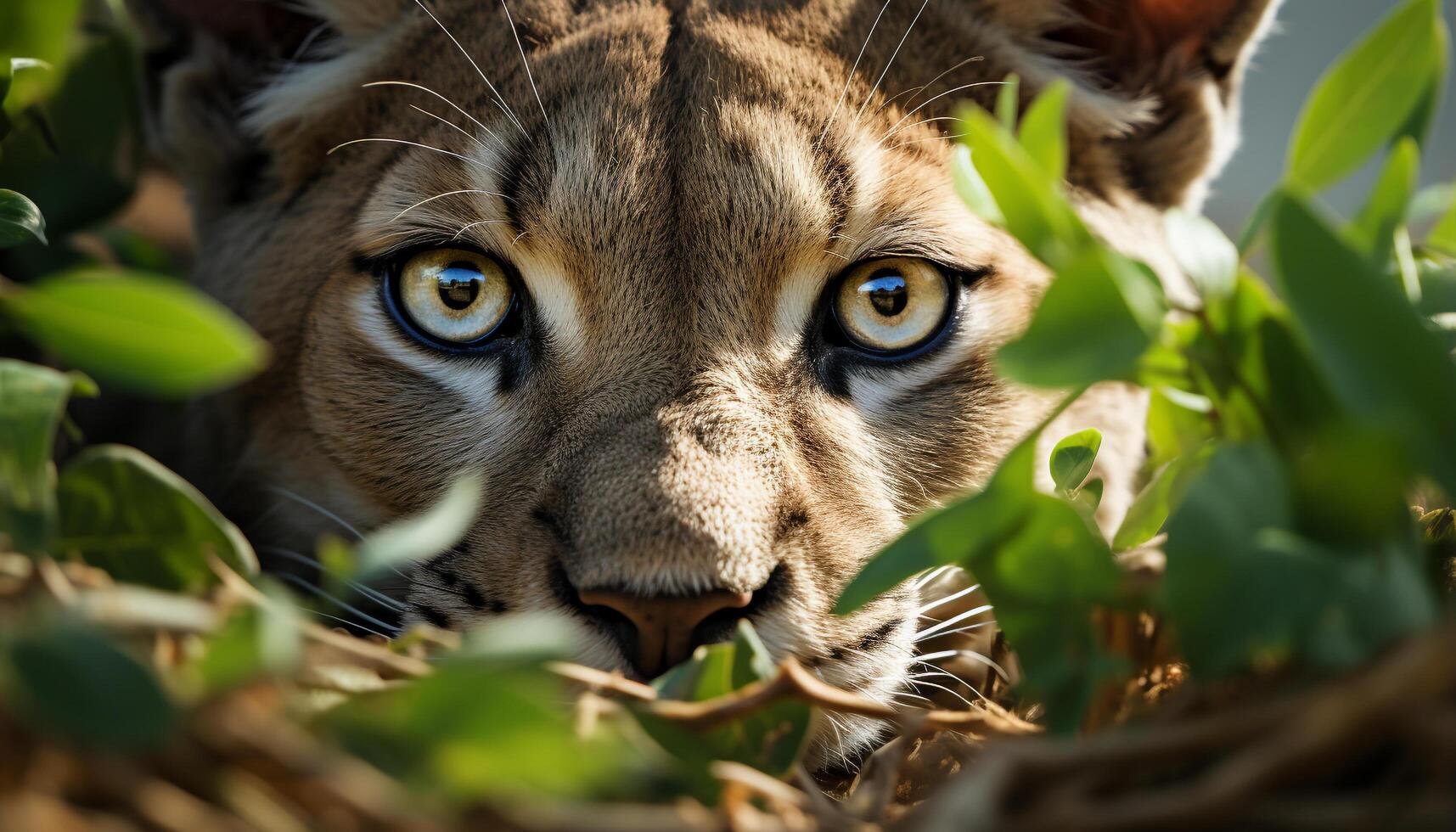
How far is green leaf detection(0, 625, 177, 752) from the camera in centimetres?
60

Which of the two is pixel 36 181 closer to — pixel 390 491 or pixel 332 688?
pixel 390 491

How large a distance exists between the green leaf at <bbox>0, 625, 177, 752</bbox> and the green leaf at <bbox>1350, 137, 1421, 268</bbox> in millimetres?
879

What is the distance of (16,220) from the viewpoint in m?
1.12

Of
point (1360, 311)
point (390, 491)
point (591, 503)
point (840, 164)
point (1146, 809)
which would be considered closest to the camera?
point (1146, 809)

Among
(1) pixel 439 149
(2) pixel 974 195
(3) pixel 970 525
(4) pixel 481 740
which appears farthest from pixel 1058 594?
(1) pixel 439 149

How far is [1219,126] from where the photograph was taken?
2.18 m

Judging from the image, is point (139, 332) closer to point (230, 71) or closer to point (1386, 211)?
point (1386, 211)

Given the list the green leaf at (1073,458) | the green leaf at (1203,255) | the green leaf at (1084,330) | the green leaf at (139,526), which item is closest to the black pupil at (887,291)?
the green leaf at (1073,458)

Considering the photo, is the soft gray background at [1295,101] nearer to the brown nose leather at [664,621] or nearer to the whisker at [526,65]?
the whisker at [526,65]

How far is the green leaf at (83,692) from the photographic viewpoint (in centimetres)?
60

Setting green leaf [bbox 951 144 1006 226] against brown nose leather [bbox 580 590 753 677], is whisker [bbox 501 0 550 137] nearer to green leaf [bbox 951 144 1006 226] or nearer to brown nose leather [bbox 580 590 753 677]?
brown nose leather [bbox 580 590 753 677]

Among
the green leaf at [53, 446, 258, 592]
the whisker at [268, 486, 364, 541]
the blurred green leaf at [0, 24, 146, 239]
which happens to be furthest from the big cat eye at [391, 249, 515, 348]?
the green leaf at [53, 446, 258, 592]

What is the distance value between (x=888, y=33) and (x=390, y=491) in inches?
44.1

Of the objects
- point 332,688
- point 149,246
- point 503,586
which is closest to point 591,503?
point 503,586
